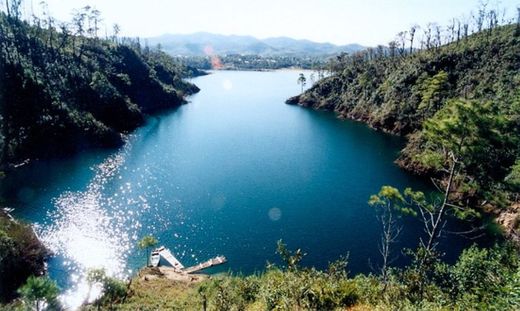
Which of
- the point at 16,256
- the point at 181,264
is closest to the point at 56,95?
the point at 16,256

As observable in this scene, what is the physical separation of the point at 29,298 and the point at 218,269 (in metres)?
23.0

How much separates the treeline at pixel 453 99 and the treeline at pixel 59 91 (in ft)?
241

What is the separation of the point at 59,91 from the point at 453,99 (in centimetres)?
9284

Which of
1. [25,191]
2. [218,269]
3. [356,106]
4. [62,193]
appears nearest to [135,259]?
[218,269]

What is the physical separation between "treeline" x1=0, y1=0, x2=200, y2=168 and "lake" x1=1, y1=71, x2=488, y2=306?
20.6 feet

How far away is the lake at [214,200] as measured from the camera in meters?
49.0

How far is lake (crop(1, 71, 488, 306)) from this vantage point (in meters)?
49.0

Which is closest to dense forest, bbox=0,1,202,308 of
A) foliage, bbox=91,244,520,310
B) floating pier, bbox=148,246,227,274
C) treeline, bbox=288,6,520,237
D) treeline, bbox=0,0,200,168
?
Answer: treeline, bbox=0,0,200,168

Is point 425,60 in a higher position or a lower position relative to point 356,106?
higher

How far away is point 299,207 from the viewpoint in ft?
199

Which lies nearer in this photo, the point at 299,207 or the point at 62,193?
the point at 299,207

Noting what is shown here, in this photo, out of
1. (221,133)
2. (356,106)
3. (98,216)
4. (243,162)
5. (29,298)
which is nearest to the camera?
(29,298)

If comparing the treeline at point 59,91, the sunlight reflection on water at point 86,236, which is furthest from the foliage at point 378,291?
the treeline at point 59,91

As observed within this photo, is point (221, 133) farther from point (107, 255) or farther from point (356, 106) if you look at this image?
point (107, 255)
